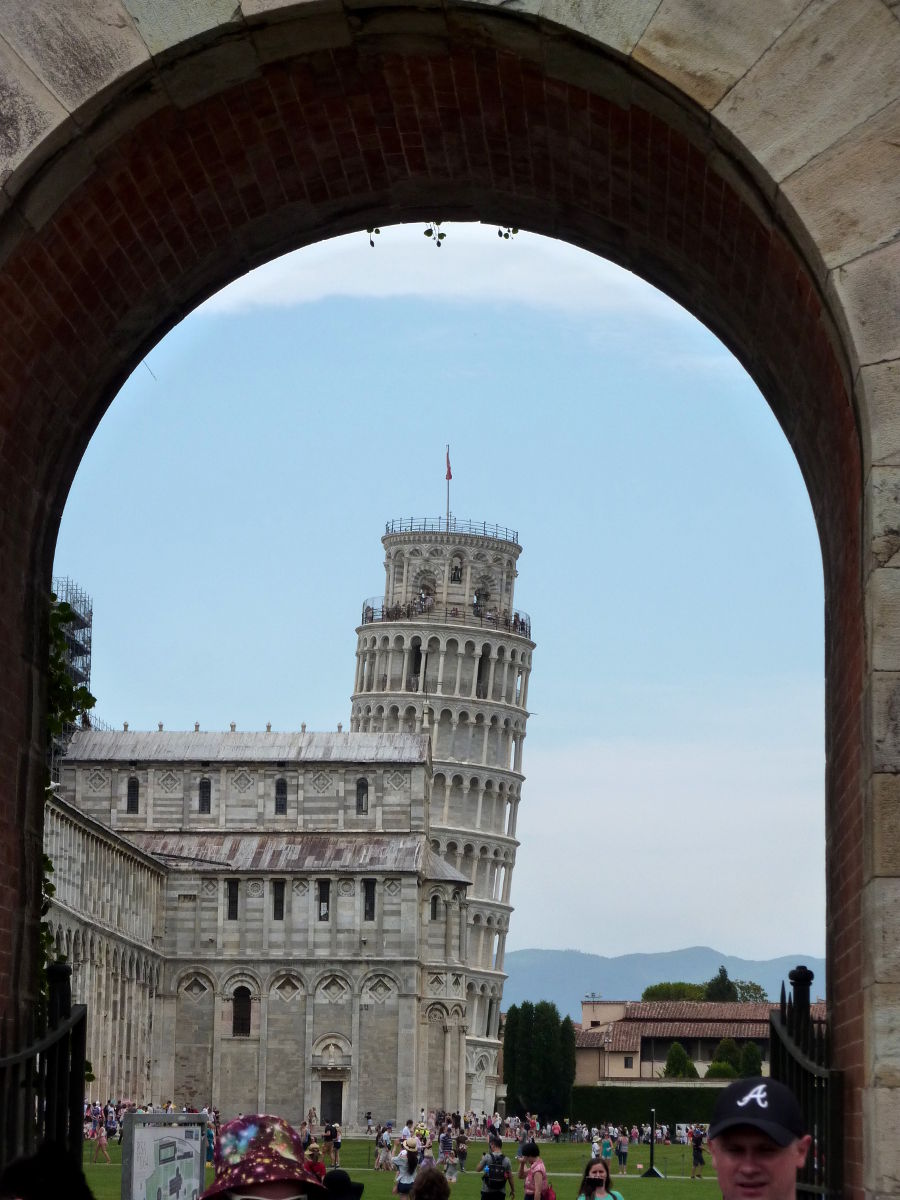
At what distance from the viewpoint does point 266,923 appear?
324 feet

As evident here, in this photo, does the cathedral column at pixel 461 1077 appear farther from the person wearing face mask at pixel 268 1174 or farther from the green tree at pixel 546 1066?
the person wearing face mask at pixel 268 1174

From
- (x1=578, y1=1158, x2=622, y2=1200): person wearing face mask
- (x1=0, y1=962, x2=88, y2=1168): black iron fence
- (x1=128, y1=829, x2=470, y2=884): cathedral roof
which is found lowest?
(x1=578, y1=1158, x2=622, y2=1200): person wearing face mask

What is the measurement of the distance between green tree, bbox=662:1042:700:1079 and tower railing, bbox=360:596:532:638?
28.3 meters

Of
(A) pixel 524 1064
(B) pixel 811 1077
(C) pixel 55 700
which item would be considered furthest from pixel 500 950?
(B) pixel 811 1077

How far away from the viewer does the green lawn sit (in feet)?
154

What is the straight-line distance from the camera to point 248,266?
10234 millimetres

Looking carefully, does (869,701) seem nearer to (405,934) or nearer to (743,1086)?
(743,1086)

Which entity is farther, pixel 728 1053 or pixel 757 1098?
pixel 728 1053

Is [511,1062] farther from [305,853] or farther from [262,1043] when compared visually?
[262,1043]

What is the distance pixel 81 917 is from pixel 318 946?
16.2 m

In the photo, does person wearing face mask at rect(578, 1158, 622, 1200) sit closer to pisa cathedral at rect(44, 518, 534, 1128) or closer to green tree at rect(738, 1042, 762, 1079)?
pisa cathedral at rect(44, 518, 534, 1128)

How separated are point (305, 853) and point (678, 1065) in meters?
33.8

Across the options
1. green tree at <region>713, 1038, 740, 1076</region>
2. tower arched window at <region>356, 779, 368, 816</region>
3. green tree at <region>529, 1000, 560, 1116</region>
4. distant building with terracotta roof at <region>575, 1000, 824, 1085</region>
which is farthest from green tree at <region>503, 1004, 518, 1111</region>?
tower arched window at <region>356, 779, 368, 816</region>

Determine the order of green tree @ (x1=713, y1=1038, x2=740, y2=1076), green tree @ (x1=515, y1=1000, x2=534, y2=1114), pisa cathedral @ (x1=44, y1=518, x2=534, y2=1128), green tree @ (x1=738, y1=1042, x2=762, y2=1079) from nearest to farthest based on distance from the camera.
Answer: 1. pisa cathedral @ (x1=44, y1=518, x2=534, y2=1128)
2. green tree @ (x1=738, y1=1042, x2=762, y2=1079)
3. green tree @ (x1=515, y1=1000, x2=534, y2=1114)
4. green tree @ (x1=713, y1=1038, x2=740, y2=1076)
